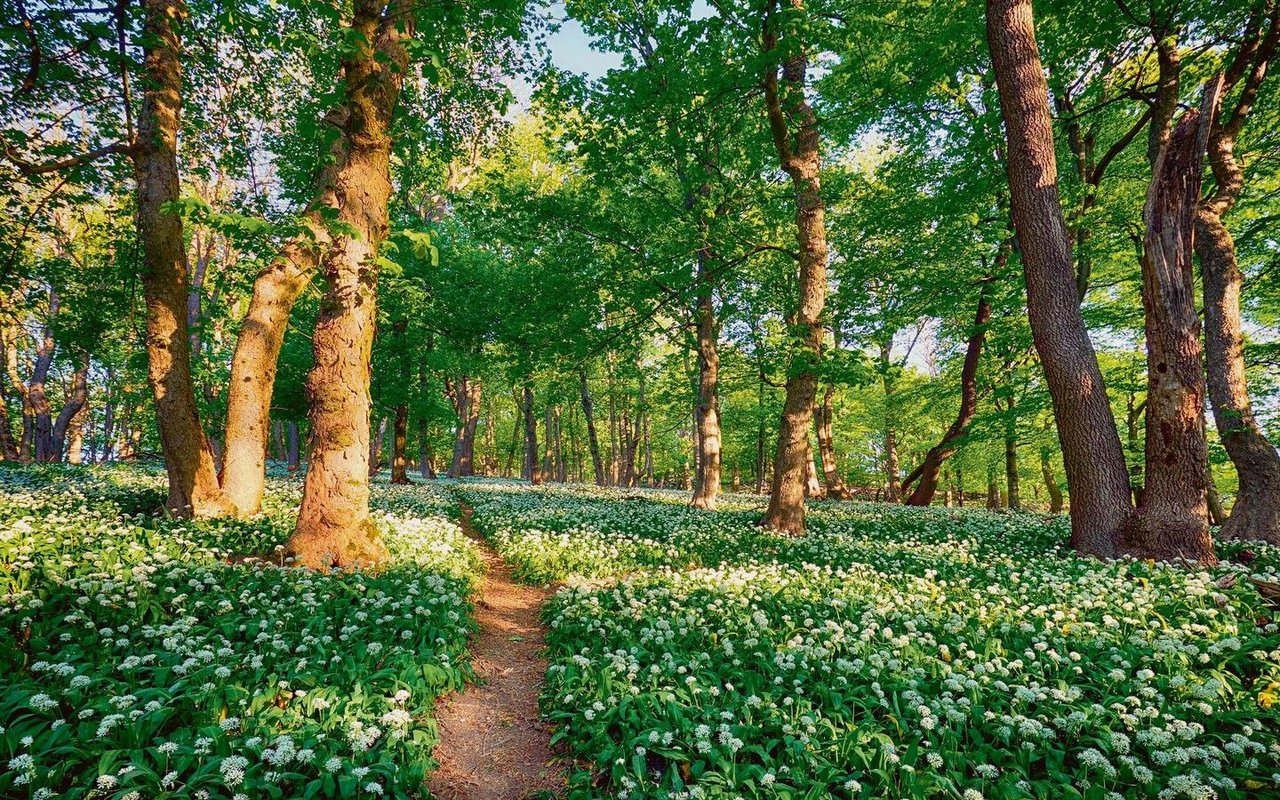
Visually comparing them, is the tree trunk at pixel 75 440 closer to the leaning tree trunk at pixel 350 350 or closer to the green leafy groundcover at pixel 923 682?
the leaning tree trunk at pixel 350 350

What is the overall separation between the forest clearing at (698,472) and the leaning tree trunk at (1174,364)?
55 mm

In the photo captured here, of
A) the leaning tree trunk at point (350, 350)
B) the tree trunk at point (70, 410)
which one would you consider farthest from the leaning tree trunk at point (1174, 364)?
the tree trunk at point (70, 410)

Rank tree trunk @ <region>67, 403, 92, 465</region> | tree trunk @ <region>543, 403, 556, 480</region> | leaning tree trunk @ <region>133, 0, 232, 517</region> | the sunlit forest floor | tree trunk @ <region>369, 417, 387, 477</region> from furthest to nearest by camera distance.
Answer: tree trunk @ <region>543, 403, 556, 480</region>
tree trunk @ <region>67, 403, 92, 465</region>
tree trunk @ <region>369, 417, 387, 477</region>
leaning tree trunk @ <region>133, 0, 232, 517</region>
the sunlit forest floor

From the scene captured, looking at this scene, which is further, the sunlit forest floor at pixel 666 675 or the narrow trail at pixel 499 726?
the narrow trail at pixel 499 726

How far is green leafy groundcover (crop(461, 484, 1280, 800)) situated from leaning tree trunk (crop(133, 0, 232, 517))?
7.40 metres

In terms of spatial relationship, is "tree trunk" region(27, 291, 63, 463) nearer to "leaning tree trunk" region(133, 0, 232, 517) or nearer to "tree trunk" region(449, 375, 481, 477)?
"leaning tree trunk" region(133, 0, 232, 517)

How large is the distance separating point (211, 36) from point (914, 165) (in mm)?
18695

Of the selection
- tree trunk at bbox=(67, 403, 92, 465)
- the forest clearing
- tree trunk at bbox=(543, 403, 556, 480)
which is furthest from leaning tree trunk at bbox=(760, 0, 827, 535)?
tree trunk at bbox=(67, 403, 92, 465)

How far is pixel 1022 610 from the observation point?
5.70 meters

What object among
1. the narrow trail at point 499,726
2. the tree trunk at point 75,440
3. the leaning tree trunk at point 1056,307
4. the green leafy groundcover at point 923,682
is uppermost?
the leaning tree trunk at point 1056,307

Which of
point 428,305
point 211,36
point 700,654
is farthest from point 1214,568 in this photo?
point 428,305

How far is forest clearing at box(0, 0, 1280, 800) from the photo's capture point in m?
3.70

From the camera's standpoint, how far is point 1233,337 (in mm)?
9953

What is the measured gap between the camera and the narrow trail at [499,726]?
3984 millimetres
